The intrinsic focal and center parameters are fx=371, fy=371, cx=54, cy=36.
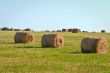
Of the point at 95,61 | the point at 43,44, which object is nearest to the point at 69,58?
the point at 95,61

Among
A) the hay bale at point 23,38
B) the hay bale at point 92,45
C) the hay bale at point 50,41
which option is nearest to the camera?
the hay bale at point 92,45

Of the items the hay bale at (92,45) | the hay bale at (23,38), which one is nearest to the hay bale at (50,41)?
the hay bale at (92,45)

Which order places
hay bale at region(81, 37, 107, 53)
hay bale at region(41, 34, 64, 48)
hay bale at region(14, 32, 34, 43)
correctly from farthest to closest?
hay bale at region(14, 32, 34, 43) < hay bale at region(41, 34, 64, 48) < hay bale at region(81, 37, 107, 53)

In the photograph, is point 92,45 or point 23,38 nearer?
point 92,45

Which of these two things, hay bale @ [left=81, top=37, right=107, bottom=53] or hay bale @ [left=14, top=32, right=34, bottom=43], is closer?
hay bale @ [left=81, top=37, right=107, bottom=53]

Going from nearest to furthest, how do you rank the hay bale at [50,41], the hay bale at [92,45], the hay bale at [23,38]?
the hay bale at [92,45] < the hay bale at [50,41] < the hay bale at [23,38]

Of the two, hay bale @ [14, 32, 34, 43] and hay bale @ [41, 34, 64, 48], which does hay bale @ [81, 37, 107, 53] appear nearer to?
hay bale @ [41, 34, 64, 48]

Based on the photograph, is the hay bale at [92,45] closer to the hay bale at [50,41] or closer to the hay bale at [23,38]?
the hay bale at [50,41]

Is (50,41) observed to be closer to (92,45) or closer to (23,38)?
(92,45)

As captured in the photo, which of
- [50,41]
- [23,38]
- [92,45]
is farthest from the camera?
[23,38]

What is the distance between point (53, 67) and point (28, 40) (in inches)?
864

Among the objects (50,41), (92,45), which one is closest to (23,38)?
(50,41)

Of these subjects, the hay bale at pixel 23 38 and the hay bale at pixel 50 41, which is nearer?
the hay bale at pixel 50 41

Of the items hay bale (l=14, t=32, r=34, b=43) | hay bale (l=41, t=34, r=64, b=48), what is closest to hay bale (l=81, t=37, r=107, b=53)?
hay bale (l=41, t=34, r=64, b=48)
